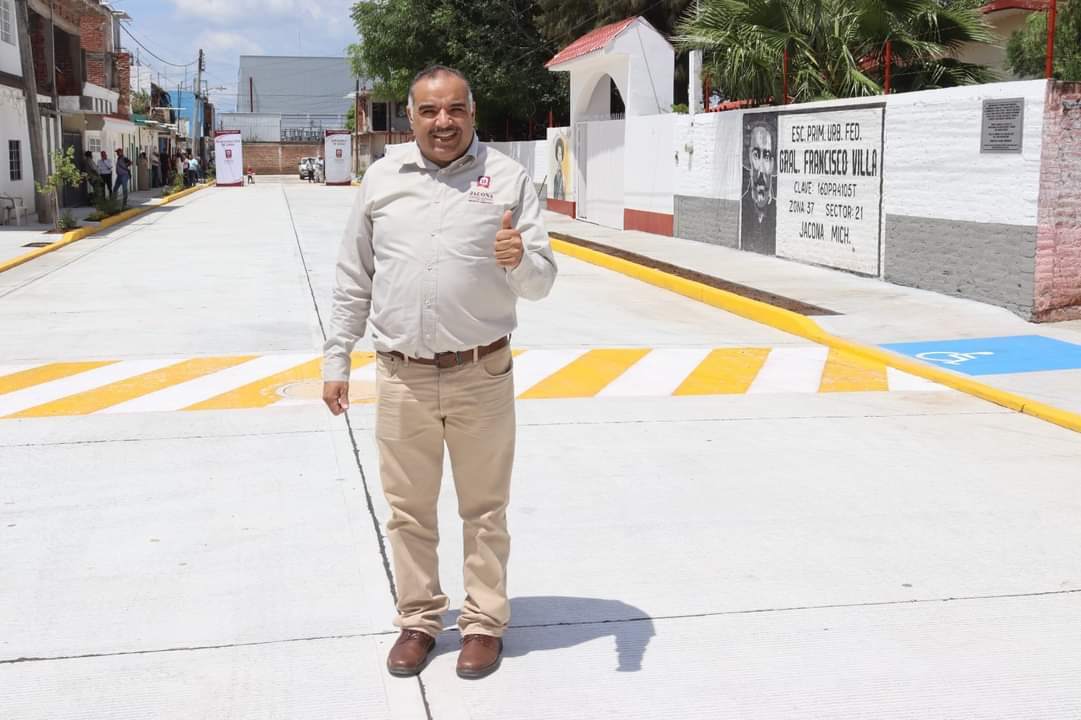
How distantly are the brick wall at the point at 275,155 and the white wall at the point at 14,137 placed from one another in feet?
211

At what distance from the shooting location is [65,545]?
552 cm

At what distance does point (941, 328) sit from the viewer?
465 inches

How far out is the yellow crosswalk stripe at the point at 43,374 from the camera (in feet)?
30.8

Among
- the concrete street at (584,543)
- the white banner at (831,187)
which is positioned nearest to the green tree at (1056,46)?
the white banner at (831,187)

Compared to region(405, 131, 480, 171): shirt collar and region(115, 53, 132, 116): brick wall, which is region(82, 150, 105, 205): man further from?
region(405, 131, 480, 171): shirt collar

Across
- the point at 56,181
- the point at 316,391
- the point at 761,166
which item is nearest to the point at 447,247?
the point at 316,391

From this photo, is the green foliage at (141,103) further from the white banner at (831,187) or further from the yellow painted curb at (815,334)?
the white banner at (831,187)

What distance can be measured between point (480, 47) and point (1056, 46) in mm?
24617

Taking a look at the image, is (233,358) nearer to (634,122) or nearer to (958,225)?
(958,225)

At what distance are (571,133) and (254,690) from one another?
27.4 meters

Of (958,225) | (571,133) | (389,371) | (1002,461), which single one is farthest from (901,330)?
(571,133)

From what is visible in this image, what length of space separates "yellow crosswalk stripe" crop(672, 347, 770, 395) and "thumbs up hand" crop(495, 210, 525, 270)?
5454 mm

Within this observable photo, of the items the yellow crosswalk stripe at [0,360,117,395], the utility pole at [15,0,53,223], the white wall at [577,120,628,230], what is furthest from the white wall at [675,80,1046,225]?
the utility pole at [15,0,53,223]

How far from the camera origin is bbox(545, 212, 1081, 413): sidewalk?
954 centimetres
